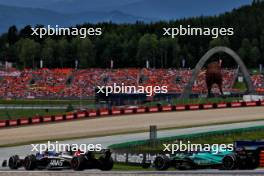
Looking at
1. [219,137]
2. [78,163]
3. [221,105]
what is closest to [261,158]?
[78,163]

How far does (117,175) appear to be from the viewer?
28.5 meters

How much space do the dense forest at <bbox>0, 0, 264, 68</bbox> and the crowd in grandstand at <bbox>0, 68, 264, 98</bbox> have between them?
414 inches

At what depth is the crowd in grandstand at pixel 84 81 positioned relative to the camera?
106m

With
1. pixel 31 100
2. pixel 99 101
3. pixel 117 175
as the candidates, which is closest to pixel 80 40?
pixel 31 100

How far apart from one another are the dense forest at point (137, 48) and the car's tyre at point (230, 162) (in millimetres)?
98453

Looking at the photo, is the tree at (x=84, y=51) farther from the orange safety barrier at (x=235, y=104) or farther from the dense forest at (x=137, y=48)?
the orange safety barrier at (x=235, y=104)

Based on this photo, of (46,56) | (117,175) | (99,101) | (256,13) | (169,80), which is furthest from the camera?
(256,13)

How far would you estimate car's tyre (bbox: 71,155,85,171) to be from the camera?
31.5 metres

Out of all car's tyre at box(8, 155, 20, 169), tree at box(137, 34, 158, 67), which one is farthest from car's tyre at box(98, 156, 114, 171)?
tree at box(137, 34, 158, 67)

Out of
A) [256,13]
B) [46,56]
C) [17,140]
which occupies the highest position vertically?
[256,13]

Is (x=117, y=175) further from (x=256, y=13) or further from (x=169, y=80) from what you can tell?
(x=256, y=13)

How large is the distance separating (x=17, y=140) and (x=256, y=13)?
130m

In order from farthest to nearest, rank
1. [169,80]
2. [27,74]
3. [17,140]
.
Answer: [27,74] → [169,80] → [17,140]

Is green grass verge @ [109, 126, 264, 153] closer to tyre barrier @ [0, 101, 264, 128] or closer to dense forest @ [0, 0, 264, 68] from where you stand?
tyre barrier @ [0, 101, 264, 128]
